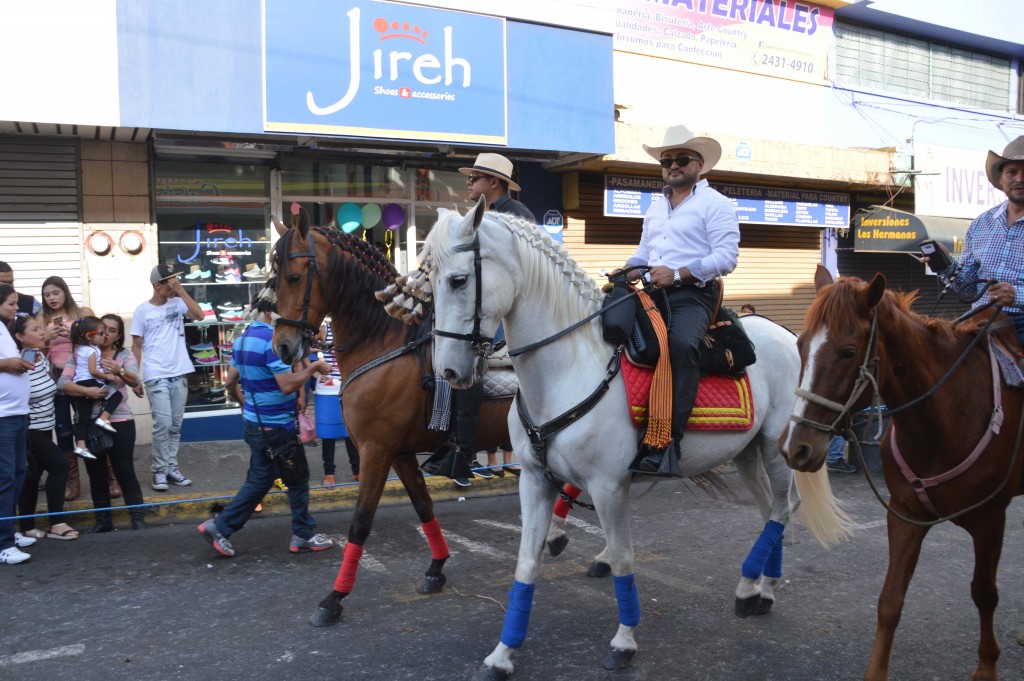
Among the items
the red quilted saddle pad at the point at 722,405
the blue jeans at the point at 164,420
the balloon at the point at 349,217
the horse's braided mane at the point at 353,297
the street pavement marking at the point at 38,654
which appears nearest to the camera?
the street pavement marking at the point at 38,654

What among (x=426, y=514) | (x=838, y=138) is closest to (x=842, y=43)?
(x=838, y=138)

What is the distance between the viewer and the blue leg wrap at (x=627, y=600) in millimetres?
3998

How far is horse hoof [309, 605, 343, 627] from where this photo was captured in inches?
182

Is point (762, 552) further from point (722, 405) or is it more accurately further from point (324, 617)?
point (324, 617)

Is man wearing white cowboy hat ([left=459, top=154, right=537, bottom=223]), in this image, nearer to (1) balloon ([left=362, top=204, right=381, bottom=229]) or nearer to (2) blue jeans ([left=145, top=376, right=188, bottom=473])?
(2) blue jeans ([left=145, top=376, right=188, bottom=473])

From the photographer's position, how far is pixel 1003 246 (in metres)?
4.03

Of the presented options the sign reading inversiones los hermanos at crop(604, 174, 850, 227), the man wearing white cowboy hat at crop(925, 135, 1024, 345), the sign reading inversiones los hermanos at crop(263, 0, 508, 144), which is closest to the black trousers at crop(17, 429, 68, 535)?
the sign reading inversiones los hermanos at crop(263, 0, 508, 144)

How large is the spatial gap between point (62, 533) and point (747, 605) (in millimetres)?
5442

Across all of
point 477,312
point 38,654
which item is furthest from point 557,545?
point 38,654

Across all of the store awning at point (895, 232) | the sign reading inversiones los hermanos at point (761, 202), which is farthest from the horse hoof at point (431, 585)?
the store awning at point (895, 232)

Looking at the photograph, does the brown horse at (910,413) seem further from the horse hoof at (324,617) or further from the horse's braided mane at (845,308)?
the horse hoof at (324,617)

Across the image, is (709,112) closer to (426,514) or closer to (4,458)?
(426,514)

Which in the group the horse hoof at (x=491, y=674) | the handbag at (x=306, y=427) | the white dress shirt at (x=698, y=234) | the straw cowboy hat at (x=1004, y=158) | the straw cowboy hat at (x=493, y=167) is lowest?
the horse hoof at (x=491, y=674)

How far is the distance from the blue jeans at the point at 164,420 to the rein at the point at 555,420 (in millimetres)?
5304
